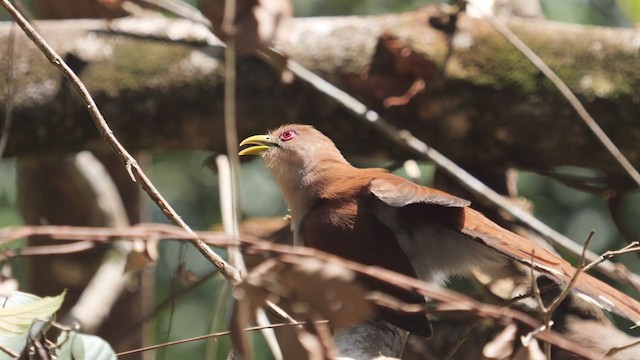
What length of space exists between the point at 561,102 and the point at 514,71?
219 mm

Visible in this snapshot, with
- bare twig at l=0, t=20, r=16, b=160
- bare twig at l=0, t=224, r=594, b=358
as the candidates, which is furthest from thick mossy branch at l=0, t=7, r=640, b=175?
bare twig at l=0, t=224, r=594, b=358

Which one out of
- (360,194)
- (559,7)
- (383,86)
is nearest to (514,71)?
(383,86)

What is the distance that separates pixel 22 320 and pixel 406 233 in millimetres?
1413

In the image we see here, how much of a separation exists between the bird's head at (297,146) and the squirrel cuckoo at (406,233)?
7 centimetres

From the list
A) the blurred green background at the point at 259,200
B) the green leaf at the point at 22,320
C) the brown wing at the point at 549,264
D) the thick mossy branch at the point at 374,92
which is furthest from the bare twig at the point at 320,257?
the blurred green background at the point at 259,200

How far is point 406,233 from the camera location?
2979 millimetres

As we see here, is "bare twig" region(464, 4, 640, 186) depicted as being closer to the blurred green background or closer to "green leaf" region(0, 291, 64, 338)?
"green leaf" region(0, 291, 64, 338)

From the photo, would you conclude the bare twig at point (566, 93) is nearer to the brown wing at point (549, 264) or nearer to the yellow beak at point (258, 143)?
the brown wing at point (549, 264)

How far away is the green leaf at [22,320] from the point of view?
1.83 meters

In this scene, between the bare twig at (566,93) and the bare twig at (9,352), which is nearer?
the bare twig at (9,352)

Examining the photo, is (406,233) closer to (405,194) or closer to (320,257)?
(405,194)

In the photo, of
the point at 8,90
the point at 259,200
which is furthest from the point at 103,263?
the point at 259,200

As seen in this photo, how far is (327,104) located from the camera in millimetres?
3670

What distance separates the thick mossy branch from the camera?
11.8ft
